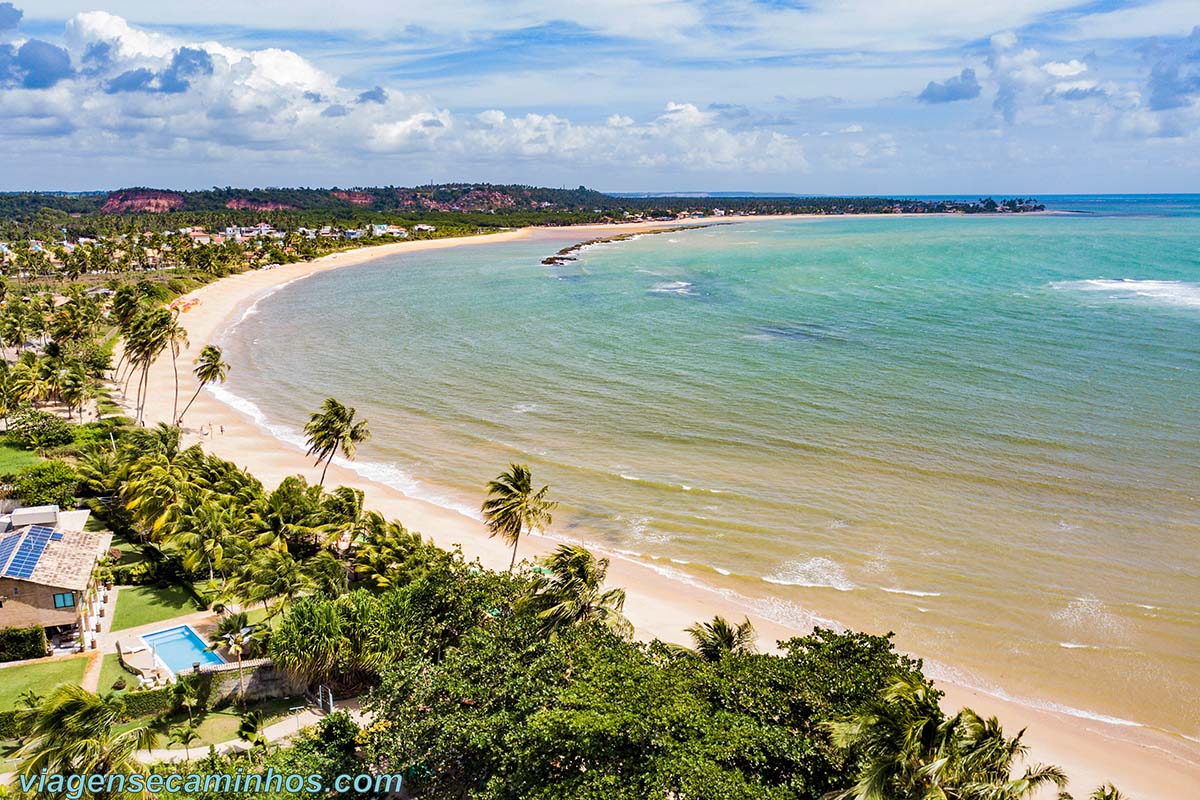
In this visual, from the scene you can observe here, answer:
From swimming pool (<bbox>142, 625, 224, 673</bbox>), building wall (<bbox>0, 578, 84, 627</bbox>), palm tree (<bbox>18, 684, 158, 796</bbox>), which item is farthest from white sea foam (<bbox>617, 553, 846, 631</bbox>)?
building wall (<bbox>0, 578, 84, 627</bbox>)

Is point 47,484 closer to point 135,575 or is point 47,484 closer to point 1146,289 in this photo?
point 135,575

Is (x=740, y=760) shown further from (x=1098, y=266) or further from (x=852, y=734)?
(x=1098, y=266)

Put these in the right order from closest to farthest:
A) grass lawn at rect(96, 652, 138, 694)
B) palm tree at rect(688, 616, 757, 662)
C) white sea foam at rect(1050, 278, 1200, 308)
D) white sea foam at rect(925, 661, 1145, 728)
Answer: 1. palm tree at rect(688, 616, 757, 662)
2. grass lawn at rect(96, 652, 138, 694)
3. white sea foam at rect(925, 661, 1145, 728)
4. white sea foam at rect(1050, 278, 1200, 308)

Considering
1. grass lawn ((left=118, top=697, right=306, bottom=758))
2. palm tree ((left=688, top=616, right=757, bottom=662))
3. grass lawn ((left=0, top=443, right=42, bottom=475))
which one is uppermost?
palm tree ((left=688, top=616, right=757, bottom=662))

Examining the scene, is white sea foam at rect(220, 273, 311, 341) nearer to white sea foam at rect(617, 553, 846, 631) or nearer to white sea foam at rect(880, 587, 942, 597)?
white sea foam at rect(617, 553, 846, 631)

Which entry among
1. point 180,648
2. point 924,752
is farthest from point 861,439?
point 180,648

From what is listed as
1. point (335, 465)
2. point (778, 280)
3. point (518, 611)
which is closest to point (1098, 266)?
point (778, 280)

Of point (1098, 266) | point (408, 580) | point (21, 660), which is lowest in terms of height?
point (21, 660)

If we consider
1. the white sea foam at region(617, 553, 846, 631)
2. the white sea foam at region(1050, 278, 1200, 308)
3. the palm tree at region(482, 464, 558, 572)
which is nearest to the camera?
the palm tree at region(482, 464, 558, 572)
